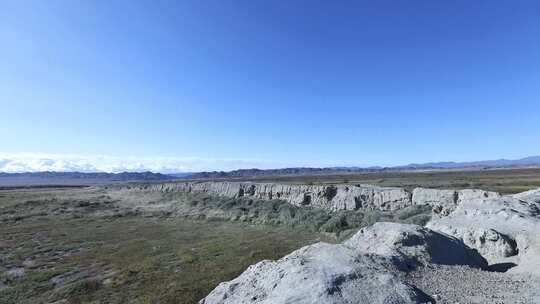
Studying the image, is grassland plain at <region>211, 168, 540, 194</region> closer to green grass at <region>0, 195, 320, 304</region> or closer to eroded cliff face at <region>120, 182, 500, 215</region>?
eroded cliff face at <region>120, 182, 500, 215</region>

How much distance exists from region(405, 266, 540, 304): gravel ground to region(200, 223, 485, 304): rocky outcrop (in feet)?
2.06

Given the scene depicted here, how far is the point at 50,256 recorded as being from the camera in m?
24.2

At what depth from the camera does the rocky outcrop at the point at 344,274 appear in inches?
353

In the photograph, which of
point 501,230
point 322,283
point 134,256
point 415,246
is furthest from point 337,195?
point 322,283

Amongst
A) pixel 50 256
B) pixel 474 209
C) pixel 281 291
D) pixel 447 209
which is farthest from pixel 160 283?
pixel 447 209

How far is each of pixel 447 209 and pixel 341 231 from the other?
27.8 feet

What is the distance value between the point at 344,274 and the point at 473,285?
4045 mm

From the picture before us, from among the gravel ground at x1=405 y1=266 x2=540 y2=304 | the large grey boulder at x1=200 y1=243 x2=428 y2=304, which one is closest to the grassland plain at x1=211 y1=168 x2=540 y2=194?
the gravel ground at x1=405 y1=266 x2=540 y2=304

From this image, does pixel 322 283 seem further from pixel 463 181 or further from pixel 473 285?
pixel 463 181

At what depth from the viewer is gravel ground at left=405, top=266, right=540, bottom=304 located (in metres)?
9.24

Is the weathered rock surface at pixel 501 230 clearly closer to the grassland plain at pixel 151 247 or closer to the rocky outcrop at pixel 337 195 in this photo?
the grassland plain at pixel 151 247

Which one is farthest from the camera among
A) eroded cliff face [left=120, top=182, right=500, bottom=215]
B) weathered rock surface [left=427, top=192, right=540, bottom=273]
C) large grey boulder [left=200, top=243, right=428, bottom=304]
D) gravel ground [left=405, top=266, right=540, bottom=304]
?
eroded cliff face [left=120, top=182, right=500, bottom=215]

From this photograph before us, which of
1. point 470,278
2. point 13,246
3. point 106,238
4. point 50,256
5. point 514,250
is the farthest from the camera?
point 106,238

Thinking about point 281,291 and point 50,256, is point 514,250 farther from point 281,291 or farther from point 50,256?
point 50,256
